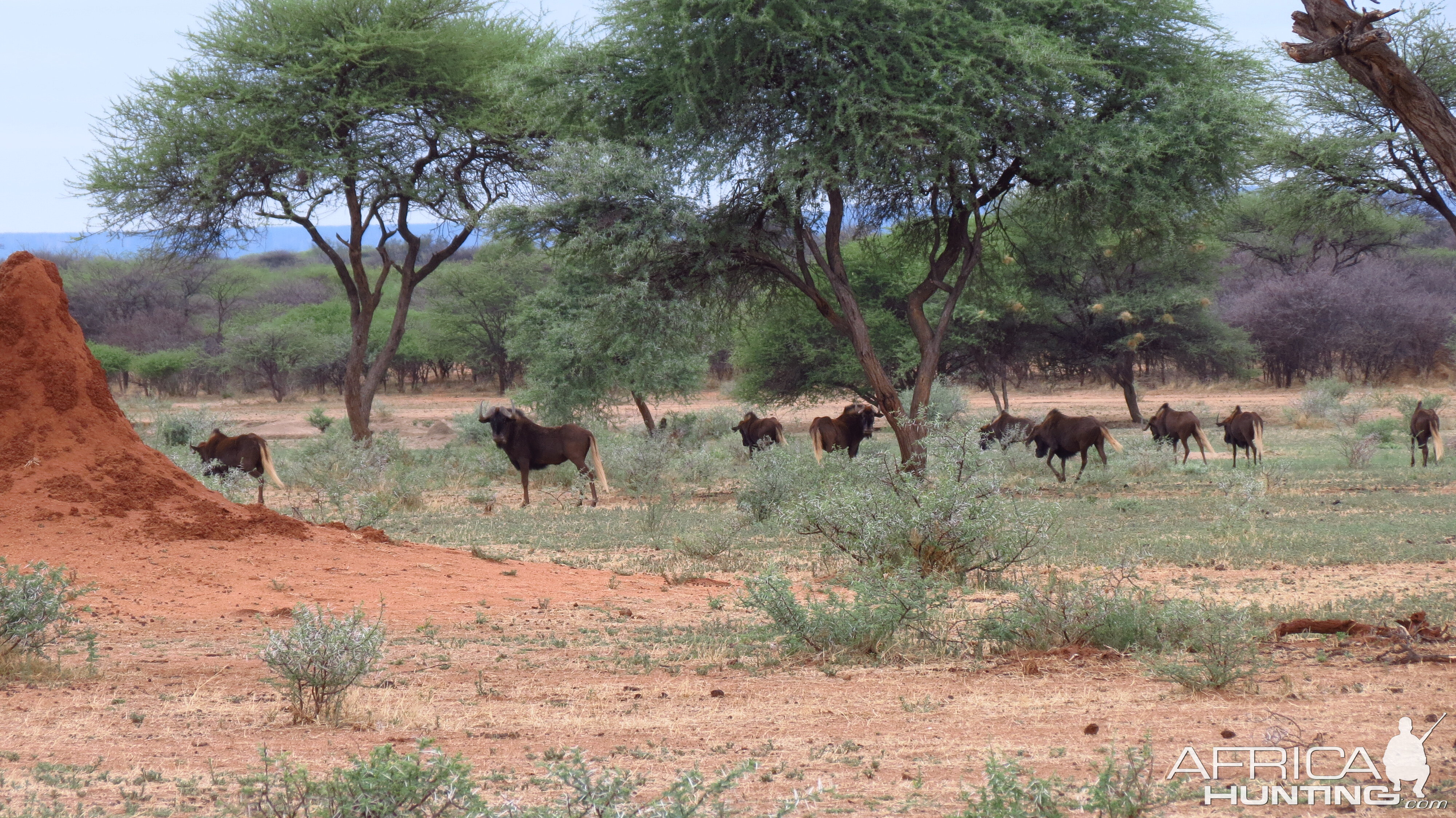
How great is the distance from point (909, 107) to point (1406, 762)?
10.9 metres

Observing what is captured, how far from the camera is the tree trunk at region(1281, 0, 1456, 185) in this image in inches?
243

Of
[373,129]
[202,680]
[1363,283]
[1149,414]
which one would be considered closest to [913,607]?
[202,680]

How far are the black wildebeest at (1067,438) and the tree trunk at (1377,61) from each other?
1282 cm

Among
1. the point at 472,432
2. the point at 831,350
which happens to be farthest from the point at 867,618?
the point at 831,350

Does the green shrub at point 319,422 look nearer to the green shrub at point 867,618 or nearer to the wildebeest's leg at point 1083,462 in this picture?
the wildebeest's leg at point 1083,462

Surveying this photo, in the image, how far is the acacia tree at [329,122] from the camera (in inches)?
834

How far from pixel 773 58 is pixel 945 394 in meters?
17.1

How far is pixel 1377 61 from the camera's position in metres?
6.23

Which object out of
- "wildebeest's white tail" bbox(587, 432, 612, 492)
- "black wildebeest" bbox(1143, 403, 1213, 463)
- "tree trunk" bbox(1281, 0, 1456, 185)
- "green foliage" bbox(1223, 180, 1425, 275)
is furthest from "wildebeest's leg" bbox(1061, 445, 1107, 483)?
"green foliage" bbox(1223, 180, 1425, 275)

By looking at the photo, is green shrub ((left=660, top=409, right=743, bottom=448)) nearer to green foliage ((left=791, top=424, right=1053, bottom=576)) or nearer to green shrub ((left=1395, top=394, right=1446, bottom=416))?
green shrub ((left=1395, top=394, right=1446, bottom=416))

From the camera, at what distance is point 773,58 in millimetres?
14703

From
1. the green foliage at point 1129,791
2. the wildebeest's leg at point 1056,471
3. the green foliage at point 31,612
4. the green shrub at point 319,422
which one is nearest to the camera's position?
the green foliage at point 1129,791

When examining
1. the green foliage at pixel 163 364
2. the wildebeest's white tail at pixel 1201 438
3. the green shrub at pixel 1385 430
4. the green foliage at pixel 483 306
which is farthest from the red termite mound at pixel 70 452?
the green foliage at pixel 163 364

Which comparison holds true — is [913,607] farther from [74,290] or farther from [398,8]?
[74,290]
